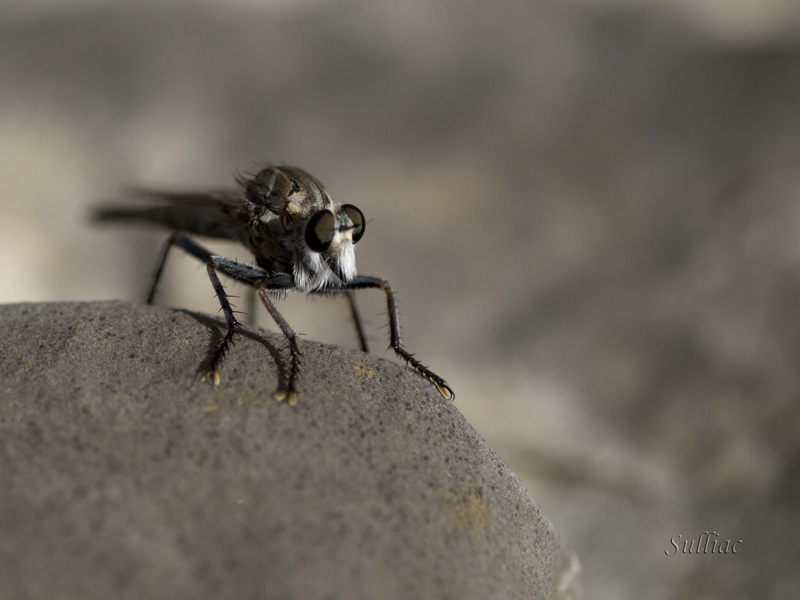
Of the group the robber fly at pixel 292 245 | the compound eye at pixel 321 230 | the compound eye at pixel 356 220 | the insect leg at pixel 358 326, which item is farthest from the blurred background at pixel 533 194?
the compound eye at pixel 321 230

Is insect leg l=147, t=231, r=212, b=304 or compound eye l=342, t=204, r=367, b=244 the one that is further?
insect leg l=147, t=231, r=212, b=304

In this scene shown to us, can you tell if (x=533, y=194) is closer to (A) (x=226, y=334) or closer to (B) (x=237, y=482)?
(A) (x=226, y=334)

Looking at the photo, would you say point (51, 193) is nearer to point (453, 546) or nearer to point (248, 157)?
point (248, 157)

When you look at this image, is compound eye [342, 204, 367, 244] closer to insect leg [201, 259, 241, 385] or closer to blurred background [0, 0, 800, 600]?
insect leg [201, 259, 241, 385]

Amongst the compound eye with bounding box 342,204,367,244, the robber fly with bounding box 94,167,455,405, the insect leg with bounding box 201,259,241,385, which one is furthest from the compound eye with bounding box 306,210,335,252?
the insect leg with bounding box 201,259,241,385

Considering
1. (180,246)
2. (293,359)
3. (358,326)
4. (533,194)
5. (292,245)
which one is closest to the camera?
(293,359)

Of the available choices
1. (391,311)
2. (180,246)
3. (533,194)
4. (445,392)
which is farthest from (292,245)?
(533,194)
